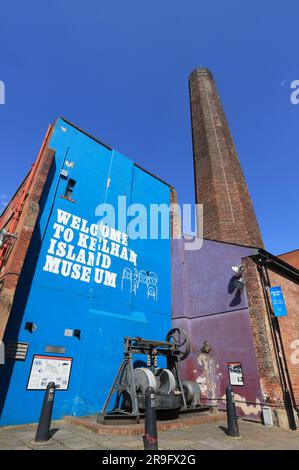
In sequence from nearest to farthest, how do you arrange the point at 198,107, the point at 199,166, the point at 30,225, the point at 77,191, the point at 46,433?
the point at 46,433 < the point at 30,225 < the point at 77,191 < the point at 199,166 < the point at 198,107

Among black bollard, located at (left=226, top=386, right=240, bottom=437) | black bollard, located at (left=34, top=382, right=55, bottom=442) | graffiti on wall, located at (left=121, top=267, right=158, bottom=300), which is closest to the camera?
black bollard, located at (left=34, top=382, right=55, bottom=442)

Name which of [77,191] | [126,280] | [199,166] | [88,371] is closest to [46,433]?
[88,371]

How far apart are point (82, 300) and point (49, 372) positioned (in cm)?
252

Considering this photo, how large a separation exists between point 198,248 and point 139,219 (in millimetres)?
3329

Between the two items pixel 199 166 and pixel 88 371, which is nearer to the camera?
pixel 88 371

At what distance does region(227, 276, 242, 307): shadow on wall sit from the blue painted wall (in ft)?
10.7

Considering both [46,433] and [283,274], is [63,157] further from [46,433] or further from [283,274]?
[283,274]

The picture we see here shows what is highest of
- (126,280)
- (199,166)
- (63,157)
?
(199,166)

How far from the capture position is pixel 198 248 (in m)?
13.6

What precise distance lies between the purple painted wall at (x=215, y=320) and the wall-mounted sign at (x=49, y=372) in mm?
5372

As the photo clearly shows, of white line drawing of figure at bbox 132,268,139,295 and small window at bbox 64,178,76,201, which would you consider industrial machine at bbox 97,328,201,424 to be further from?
small window at bbox 64,178,76,201

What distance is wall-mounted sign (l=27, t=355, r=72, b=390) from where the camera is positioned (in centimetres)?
801

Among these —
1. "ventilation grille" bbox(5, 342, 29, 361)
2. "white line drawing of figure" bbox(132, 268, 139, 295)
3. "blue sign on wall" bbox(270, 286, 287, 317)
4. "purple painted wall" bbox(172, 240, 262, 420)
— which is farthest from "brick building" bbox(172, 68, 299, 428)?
"ventilation grille" bbox(5, 342, 29, 361)

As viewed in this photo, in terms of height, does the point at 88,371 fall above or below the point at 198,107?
below
